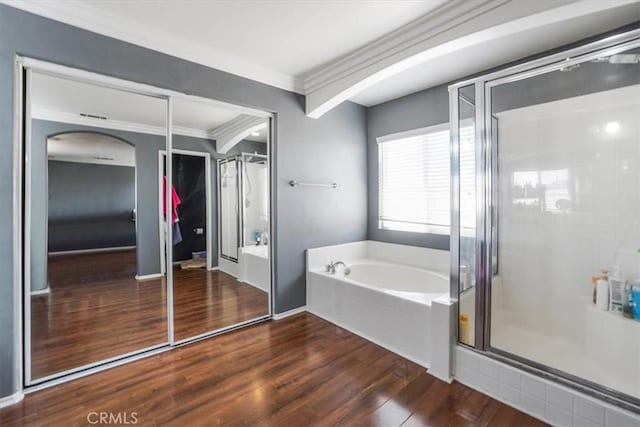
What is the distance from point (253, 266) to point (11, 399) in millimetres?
2023

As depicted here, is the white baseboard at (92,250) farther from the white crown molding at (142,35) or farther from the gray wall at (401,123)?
the gray wall at (401,123)

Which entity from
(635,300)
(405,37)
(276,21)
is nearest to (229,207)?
(276,21)

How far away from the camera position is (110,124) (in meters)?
2.49

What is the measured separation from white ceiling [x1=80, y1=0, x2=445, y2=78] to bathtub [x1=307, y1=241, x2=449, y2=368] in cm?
213

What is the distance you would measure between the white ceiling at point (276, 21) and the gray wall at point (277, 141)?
0.27m

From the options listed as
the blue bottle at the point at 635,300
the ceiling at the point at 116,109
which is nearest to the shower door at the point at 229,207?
the ceiling at the point at 116,109

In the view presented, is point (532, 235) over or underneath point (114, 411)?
over

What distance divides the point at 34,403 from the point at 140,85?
2.32m

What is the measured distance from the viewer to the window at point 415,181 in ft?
10.6

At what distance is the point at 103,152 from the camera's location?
8.26ft

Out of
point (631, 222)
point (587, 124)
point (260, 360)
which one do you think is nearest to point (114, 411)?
point (260, 360)

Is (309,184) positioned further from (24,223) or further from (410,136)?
(24,223)

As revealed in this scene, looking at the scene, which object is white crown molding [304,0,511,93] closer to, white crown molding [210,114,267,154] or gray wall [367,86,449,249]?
white crown molding [210,114,267,154]

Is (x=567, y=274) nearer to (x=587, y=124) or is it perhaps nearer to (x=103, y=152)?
(x=587, y=124)
